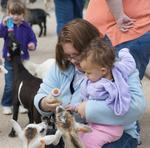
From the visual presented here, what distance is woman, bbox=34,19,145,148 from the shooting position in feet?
9.36

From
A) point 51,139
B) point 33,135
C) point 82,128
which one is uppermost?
point 82,128

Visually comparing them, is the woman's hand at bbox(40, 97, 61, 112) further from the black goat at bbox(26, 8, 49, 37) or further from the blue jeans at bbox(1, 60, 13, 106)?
the black goat at bbox(26, 8, 49, 37)

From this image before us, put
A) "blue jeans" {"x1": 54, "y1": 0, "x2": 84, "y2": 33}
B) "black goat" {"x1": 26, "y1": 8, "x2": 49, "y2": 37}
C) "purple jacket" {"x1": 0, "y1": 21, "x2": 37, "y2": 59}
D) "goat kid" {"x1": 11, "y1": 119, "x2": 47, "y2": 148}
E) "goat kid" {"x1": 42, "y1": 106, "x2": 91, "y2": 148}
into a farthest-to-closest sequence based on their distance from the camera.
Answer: "black goat" {"x1": 26, "y1": 8, "x2": 49, "y2": 37}
"purple jacket" {"x1": 0, "y1": 21, "x2": 37, "y2": 59}
"blue jeans" {"x1": 54, "y1": 0, "x2": 84, "y2": 33}
"goat kid" {"x1": 11, "y1": 119, "x2": 47, "y2": 148}
"goat kid" {"x1": 42, "y1": 106, "x2": 91, "y2": 148}

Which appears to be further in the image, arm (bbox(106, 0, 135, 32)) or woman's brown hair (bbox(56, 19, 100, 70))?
arm (bbox(106, 0, 135, 32))

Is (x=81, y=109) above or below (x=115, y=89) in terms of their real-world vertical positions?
below

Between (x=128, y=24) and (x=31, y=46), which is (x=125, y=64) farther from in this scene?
(x=31, y=46)

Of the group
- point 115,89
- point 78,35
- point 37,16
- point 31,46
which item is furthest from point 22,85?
point 37,16

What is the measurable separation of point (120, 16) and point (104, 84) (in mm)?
797

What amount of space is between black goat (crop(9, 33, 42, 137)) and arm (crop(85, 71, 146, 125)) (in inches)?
46.4

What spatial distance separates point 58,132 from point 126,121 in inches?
15.5

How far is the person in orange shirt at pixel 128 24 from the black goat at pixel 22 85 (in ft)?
2.94

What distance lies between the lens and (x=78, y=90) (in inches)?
120

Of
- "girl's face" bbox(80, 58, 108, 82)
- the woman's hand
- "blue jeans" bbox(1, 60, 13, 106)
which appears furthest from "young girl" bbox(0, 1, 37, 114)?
"girl's face" bbox(80, 58, 108, 82)

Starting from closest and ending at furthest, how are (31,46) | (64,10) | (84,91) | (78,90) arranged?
(84,91) < (78,90) < (64,10) < (31,46)
